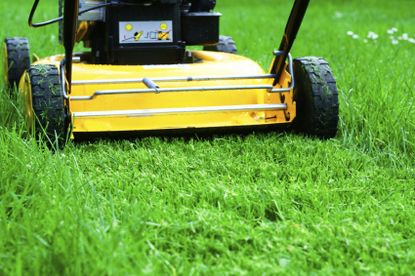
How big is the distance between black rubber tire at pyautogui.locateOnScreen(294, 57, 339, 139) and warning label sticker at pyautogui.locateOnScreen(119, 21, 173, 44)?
0.63 meters

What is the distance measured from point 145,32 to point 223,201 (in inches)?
51.2

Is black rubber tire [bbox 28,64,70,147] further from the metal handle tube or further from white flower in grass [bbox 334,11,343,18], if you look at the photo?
white flower in grass [bbox 334,11,343,18]

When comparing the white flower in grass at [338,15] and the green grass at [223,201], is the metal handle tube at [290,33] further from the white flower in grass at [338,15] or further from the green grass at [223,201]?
the white flower in grass at [338,15]

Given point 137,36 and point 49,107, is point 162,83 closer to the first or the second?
point 137,36

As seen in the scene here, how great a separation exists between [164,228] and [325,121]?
1.14 meters

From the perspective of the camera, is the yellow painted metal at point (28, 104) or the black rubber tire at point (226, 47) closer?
the yellow painted metal at point (28, 104)

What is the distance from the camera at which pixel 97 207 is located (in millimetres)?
2057

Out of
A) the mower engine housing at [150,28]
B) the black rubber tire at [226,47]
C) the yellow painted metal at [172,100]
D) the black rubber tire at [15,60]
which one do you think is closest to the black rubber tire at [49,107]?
the yellow painted metal at [172,100]

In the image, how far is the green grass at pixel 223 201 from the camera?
1.82 metres

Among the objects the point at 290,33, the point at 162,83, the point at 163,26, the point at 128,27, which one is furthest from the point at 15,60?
the point at 290,33

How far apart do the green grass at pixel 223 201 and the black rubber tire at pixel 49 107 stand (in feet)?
0.27

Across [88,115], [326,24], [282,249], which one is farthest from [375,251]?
[326,24]

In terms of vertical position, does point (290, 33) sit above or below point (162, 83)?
above

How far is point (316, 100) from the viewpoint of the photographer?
297 cm
